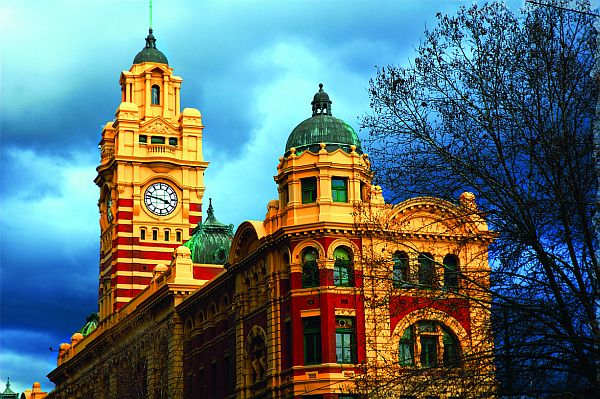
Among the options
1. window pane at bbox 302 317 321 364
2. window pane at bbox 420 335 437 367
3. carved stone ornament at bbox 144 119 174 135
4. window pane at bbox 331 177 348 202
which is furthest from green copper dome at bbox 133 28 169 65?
window pane at bbox 420 335 437 367

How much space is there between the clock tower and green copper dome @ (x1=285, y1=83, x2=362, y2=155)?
128 feet

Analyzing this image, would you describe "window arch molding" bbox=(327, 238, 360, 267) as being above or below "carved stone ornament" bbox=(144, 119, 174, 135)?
below

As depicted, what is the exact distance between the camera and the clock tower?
103 metres

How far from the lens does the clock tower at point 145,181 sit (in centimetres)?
10312

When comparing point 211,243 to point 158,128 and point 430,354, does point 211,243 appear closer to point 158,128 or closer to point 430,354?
point 158,128

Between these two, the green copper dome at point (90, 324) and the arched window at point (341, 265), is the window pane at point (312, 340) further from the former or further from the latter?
the green copper dome at point (90, 324)

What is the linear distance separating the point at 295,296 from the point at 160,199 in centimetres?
4557

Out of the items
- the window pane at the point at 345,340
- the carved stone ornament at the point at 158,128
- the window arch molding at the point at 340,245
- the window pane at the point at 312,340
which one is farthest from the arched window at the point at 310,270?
the carved stone ornament at the point at 158,128

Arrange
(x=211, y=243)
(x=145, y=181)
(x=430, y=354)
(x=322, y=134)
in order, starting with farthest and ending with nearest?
(x=145, y=181), (x=211, y=243), (x=322, y=134), (x=430, y=354)

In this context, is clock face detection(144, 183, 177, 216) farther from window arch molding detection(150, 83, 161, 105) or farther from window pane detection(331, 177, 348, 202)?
window pane detection(331, 177, 348, 202)

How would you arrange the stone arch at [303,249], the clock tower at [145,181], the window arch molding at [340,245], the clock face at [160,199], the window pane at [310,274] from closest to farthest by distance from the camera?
the window arch molding at [340,245]
the stone arch at [303,249]
the window pane at [310,274]
the clock tower at [145,181]
the clock face at [160,199]

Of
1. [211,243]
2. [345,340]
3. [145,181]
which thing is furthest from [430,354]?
[145,181]

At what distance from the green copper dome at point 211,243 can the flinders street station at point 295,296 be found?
0.10 meters

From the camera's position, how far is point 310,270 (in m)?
61.8
